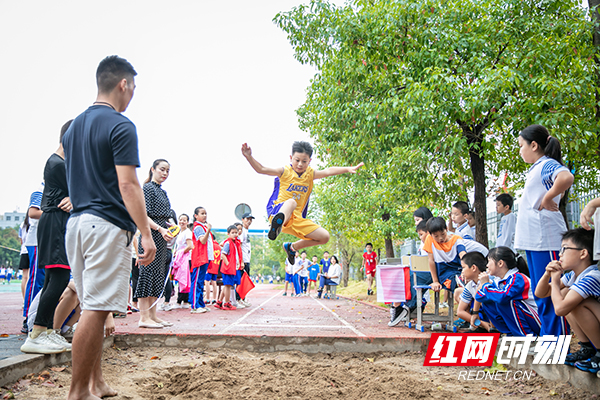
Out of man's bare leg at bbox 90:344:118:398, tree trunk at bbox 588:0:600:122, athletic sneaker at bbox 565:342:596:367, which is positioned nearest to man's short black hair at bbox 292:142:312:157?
man's bare leg at bbox 90:344:118:398

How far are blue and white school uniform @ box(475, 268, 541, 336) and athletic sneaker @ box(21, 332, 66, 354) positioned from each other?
4390 mm

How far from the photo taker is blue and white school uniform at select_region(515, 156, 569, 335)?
391 cm

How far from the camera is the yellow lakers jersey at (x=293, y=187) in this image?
18.8ft

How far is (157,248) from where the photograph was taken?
6004 millimetres

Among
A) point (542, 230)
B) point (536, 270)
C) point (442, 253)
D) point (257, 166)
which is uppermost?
point (257, 166)

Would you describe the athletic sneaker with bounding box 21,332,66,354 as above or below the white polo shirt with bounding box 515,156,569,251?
below

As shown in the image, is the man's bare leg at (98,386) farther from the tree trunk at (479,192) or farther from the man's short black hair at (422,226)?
the tree trunk at (479,192)

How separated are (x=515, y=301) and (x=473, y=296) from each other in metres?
0.68

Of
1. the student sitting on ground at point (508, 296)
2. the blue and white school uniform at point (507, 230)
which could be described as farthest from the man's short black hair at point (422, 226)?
the student sitting on ground at point (508, 296)

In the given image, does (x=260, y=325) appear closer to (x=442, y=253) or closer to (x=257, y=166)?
(x=257, y=166)

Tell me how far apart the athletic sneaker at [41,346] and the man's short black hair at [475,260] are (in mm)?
4656

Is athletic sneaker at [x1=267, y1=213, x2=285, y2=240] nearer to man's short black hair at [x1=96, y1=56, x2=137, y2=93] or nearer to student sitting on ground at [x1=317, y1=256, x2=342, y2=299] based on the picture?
man's short black hair at [x1=96, y1=56, x2=137, y2=93]

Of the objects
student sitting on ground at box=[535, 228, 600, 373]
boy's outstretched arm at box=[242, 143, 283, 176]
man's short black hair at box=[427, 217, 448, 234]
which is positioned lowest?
student sitting on ground at box=[535, 228, 600, 373]

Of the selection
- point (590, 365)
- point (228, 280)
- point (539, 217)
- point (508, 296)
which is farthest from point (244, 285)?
point (590, 365)
